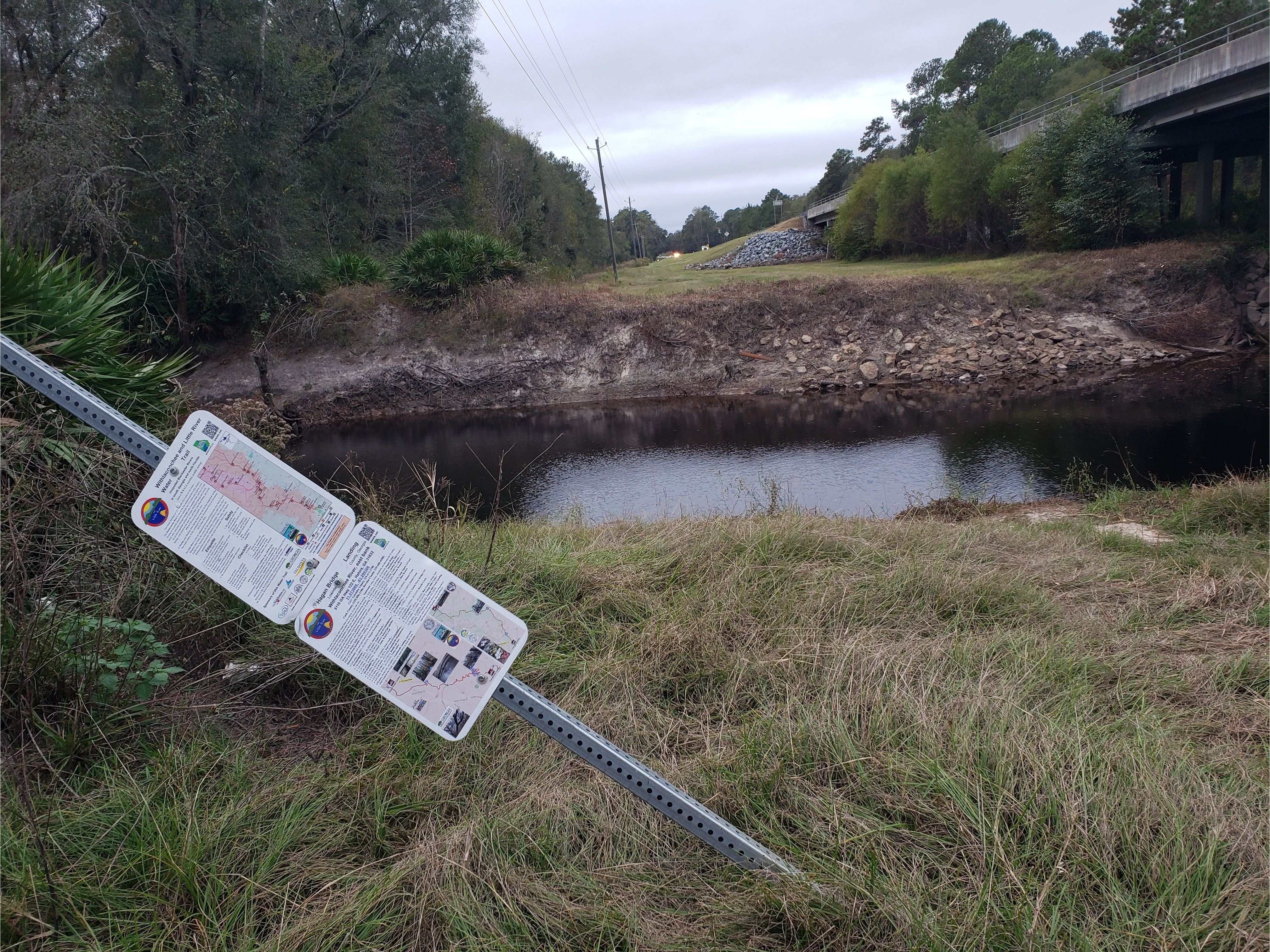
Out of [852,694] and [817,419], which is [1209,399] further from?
[852,694]

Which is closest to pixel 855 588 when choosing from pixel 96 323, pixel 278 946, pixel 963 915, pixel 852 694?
pixel 852 694

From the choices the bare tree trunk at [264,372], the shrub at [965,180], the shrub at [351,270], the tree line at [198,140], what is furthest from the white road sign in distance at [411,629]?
the shrub at [965,180]

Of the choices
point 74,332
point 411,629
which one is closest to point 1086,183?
point 74,332

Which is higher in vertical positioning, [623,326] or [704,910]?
[623,326]

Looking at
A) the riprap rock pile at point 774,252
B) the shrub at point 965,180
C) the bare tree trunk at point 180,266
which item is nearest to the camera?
the bare tree trunk at point 180,266

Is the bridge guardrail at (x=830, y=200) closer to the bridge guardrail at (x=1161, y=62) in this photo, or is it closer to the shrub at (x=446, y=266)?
the bridge guardrail at (x=1161, y=62)

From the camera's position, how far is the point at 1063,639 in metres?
3.76

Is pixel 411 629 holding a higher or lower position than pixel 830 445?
higher

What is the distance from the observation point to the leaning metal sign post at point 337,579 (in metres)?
1.90

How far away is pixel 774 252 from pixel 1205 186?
33.5 meters

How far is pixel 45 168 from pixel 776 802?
19.7m

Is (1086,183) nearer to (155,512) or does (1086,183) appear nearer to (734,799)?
(734,799)

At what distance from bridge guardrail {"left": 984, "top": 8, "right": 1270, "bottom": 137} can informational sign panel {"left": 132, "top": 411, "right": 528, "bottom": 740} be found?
27465 mm

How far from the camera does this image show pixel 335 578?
1.92m
